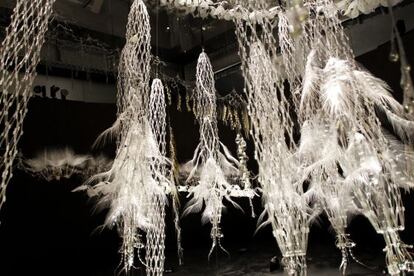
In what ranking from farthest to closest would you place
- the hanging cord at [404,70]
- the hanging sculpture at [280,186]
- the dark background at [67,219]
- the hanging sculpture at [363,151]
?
the dark background at [67,219]
the hanging sculpture at [280,186]
the hanging sculpture at [363,151]
the hanging cord at [404,70]

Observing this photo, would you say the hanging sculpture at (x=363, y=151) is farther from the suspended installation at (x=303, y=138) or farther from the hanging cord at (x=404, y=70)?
the hanging cord at (x=404, y=70)

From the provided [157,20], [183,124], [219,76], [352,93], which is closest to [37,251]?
[183,124]

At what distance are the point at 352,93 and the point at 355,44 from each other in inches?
134

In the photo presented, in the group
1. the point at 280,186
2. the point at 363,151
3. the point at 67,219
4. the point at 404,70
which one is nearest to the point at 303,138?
the point at 280,186

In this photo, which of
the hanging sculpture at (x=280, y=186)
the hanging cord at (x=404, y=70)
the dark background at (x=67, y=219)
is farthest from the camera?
the dark background at (x=67, y=219)

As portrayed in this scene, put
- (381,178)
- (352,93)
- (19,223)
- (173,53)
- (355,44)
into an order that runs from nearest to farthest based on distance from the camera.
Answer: (381,178) → (352,93) → (19,223) → (355,44) → (173,53)

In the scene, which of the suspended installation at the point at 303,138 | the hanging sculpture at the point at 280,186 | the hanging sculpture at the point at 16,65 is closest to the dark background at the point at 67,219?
the hanging sculpture at the point at 16,65

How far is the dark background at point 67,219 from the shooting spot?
187 inches

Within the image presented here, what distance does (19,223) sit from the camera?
479 centimetres

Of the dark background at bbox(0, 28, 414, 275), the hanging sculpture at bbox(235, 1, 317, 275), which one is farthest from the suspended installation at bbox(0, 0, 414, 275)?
the dark background at bbox(0, 28, 414, 275)

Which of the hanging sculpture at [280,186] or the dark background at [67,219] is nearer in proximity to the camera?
the hanging sculpture at [280,186]

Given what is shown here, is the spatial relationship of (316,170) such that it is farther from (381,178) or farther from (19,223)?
(19,223)

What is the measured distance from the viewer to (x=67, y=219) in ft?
17.2

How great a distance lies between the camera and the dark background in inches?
187
